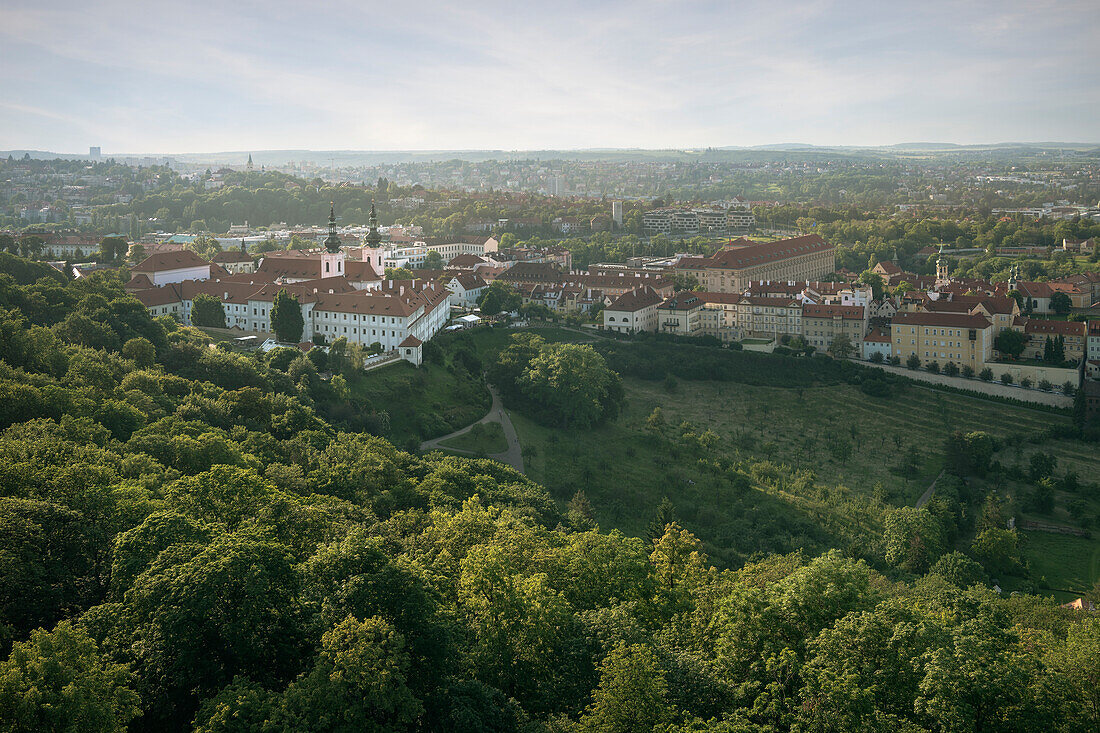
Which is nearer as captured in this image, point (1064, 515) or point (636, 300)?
point (1064, 515)

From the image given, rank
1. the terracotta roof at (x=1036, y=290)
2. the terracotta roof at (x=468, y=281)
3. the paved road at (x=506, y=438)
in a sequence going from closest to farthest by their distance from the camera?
the paved road at (x=506, y=438) → the terracotta roof at (x=1036, y=290) → the terracotta roof at (x=468, y=281)

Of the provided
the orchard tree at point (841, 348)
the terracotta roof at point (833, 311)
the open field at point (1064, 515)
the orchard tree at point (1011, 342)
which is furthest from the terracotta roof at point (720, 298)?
the open field at point (1064, 515)

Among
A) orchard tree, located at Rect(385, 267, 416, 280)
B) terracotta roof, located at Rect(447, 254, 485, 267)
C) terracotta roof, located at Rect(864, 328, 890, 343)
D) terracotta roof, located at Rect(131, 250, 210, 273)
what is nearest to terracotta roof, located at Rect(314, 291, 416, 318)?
terracotta roof, located at Rect(131, 250, 210, 273)

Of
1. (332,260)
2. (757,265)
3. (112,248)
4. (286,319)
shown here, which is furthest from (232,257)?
(757,265)

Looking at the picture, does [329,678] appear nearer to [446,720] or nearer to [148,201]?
[446,720]

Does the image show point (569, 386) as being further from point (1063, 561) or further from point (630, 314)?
point (1063, 561)

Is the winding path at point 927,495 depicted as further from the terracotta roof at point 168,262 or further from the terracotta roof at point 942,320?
the terracotta roof at point 168,262
